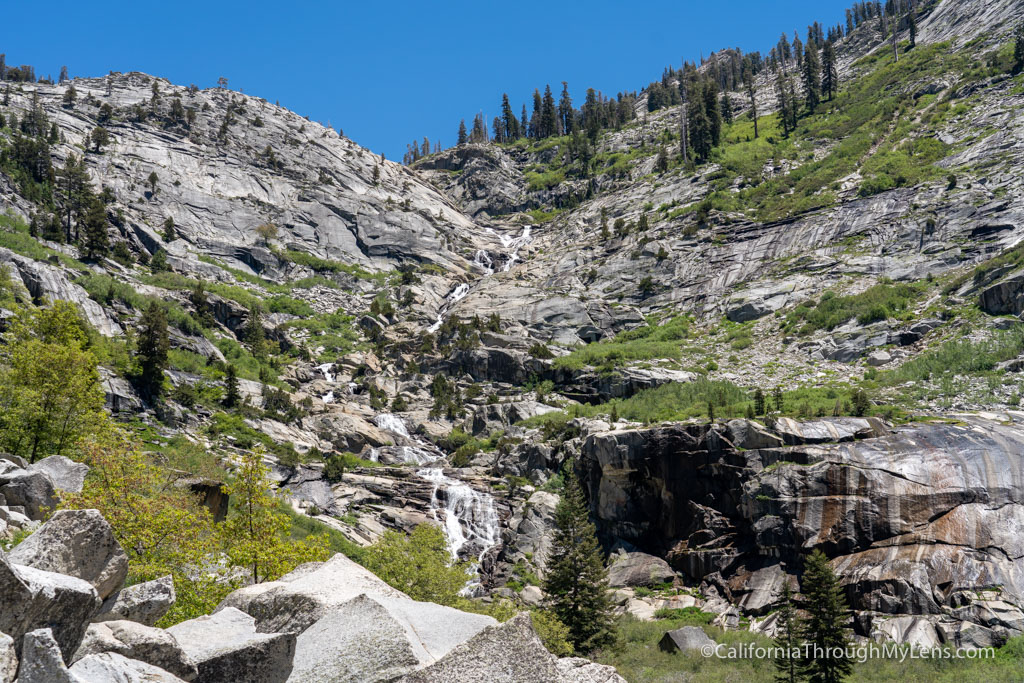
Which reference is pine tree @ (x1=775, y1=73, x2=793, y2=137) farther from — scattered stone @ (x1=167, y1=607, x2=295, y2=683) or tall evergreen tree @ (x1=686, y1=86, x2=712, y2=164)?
scattered stone @ (x1=167, y1=607, x2=295, y2=683)

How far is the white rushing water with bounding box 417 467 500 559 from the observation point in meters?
44.2

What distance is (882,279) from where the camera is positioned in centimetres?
6309

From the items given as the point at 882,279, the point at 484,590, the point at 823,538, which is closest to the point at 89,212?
the point at 484,590

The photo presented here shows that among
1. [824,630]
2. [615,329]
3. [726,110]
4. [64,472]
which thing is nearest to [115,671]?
[64,472]

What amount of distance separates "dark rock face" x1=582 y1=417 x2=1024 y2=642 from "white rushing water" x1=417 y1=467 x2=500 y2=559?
752 centimetres

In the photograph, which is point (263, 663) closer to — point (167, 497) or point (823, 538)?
point (167, 497)

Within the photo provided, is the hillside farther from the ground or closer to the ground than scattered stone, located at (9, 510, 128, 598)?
farther from the ground

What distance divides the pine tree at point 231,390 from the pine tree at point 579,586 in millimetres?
31166

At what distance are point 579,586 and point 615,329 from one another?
152 feet

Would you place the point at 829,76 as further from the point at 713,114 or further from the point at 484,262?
the point at 484,262

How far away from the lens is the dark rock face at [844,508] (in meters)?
28.8

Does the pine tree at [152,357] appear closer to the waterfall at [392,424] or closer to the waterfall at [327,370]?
the waterfall at [392,424]

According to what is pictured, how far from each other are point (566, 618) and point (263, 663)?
2486 centimetres

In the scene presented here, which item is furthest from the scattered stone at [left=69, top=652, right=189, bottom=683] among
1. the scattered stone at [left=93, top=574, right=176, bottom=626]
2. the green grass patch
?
the green grass patch
